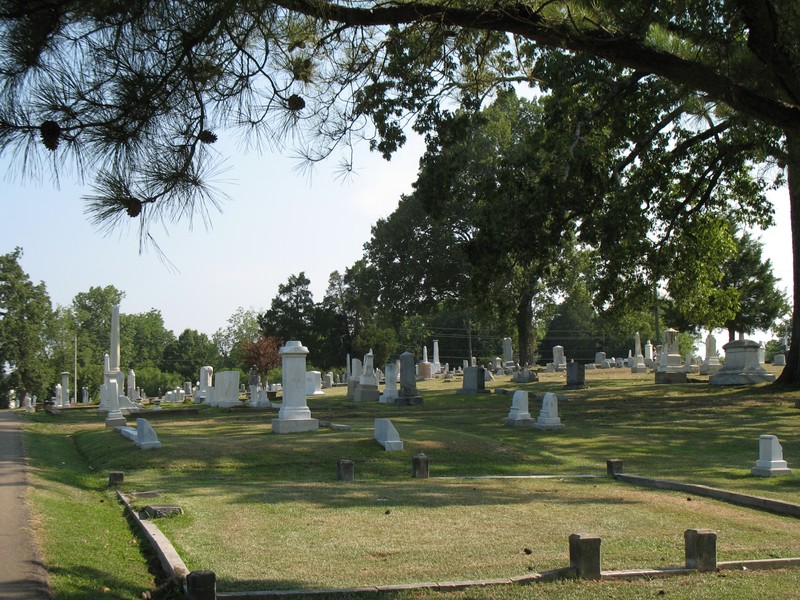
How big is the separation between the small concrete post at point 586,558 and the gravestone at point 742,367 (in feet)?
86.9

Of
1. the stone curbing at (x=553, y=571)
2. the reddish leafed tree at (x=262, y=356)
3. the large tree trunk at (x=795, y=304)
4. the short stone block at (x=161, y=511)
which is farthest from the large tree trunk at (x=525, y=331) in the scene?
the stone curbing at (x=553, y=571)

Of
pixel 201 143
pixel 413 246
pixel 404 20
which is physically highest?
pixel 413 246

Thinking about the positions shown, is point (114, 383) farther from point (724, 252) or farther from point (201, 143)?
point (201, 143)

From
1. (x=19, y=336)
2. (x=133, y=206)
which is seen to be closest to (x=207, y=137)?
(x=133, y=206)

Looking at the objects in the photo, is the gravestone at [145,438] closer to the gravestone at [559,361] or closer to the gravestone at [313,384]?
the gravestone at [313,384]

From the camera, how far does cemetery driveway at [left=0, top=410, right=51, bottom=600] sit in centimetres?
607

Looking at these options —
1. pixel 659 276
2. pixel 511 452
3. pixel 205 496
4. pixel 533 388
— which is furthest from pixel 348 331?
pixel 205 496

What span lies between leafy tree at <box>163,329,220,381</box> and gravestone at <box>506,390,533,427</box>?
83.5m

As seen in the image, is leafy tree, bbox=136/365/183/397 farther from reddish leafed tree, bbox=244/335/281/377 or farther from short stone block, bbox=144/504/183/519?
short stone block, bbox=144/504/183/519

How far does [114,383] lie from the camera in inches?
1136

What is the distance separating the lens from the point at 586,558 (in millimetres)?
6781

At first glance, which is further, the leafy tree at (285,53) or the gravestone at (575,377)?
the gravestone at (575,377)

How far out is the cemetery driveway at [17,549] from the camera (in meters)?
6.07

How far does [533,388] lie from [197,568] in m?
31.1
